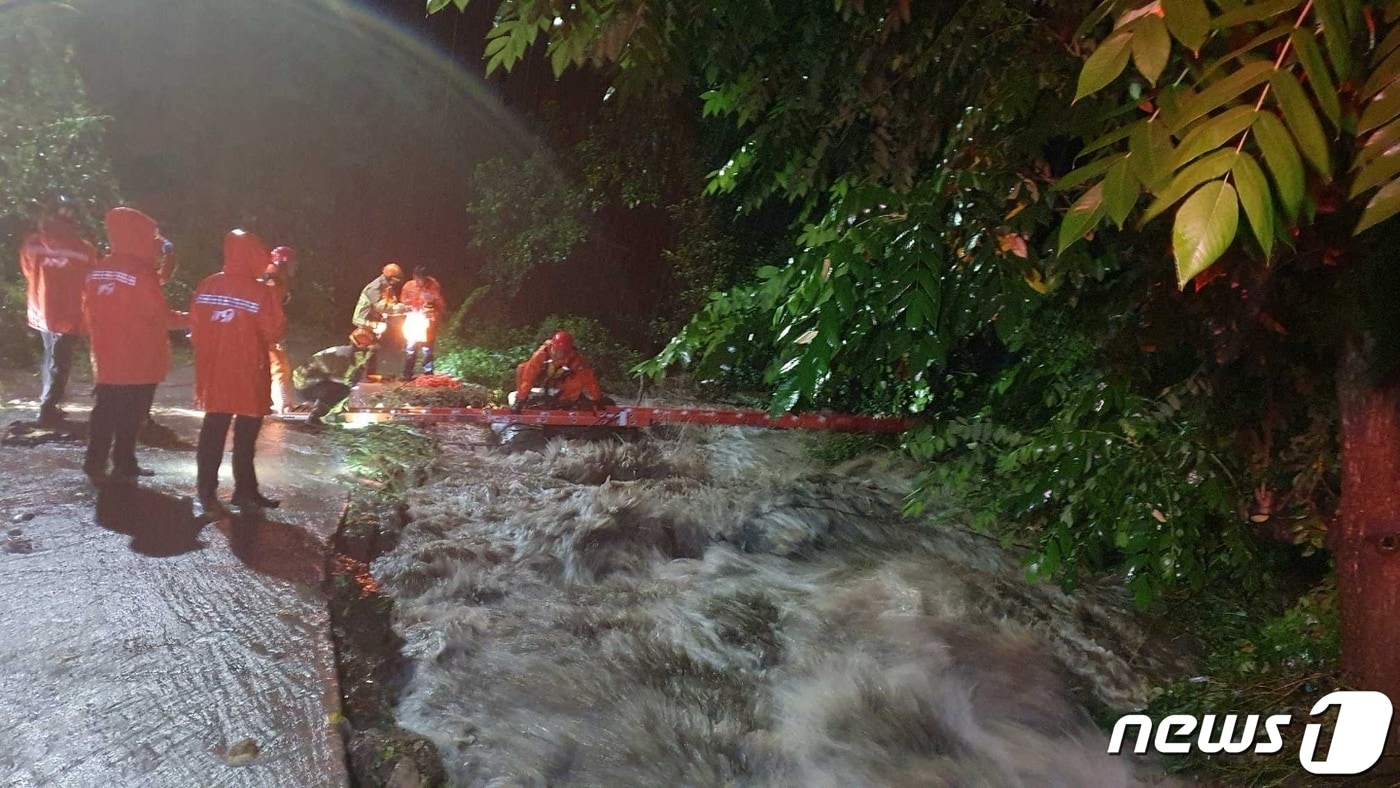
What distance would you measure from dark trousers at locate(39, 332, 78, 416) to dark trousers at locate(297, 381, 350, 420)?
6.95 feet

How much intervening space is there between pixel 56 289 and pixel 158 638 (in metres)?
3.70

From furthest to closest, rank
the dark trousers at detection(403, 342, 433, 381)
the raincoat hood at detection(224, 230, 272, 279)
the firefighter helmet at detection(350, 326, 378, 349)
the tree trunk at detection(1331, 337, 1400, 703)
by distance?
the dark trousers at detection(403, 342, 433, 381) → the firefighter helmet at detection(350, 326, 378, 349) → the raincoat hood at detection(224, 230, 272, 279) → the tree trunk at detection(1331, 337, 1400, 703)

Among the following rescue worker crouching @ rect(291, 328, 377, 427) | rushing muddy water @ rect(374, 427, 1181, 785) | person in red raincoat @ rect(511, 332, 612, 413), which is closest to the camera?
rushing muddy water @ rect(374, 427, 1181, 785)

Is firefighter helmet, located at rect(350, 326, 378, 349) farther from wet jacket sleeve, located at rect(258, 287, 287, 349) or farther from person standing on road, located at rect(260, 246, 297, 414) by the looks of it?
wet jacket sleeve, located at rect(258, 287, 287, 349)

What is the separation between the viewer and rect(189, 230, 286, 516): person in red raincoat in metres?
4.56

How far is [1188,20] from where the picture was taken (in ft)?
4.47

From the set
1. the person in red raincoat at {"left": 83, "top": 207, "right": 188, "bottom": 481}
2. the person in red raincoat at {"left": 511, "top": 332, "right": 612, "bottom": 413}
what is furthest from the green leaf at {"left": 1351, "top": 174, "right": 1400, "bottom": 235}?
the person in red raincoat at {"left": 511, "top": 332, "right": 612, "bottom": 413}

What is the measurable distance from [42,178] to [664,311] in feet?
24.0

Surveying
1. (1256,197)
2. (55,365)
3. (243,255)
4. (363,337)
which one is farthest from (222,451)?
(1256,197)

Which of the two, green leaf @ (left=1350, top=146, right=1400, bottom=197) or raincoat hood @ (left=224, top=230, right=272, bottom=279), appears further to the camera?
raincoat hood @ (left=224, top=230, right=272, bottom=279)

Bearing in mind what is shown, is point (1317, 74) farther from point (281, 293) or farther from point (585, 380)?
point (585, 380)

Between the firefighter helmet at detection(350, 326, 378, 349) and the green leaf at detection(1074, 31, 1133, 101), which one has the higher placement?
the green leaf at detection(1074, 31, 1133, 101)

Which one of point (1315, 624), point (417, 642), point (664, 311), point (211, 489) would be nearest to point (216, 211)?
point (664, 311)

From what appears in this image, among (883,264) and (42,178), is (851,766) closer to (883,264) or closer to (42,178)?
(883,264)
